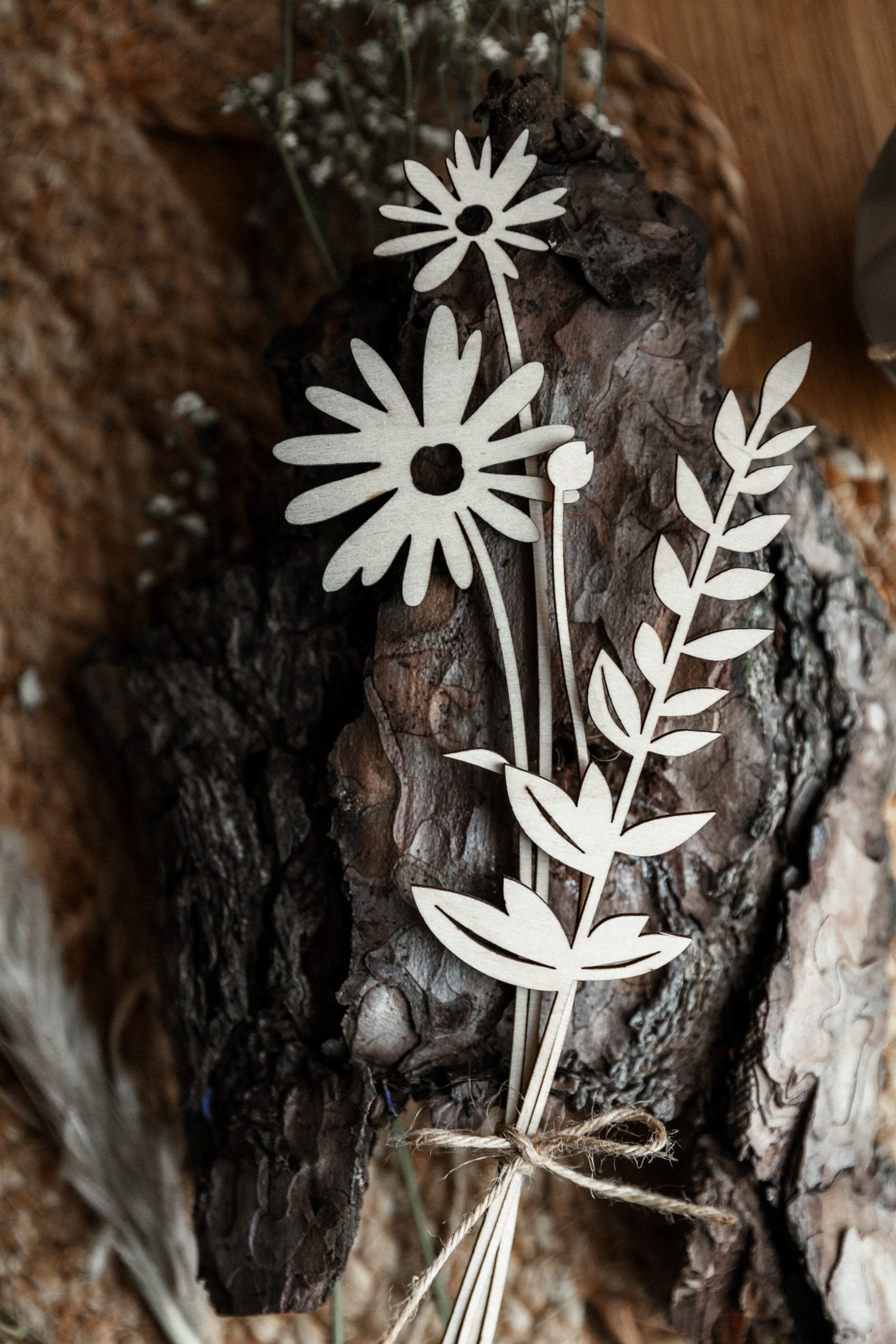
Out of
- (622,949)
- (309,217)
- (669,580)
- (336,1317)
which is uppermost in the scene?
(309,217)

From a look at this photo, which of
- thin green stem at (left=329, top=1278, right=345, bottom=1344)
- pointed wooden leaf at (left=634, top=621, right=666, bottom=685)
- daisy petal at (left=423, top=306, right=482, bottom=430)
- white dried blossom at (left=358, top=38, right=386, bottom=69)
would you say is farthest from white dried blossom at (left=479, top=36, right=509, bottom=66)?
thin green stem at (left=329, top=1278, right=345, bottom=1344)

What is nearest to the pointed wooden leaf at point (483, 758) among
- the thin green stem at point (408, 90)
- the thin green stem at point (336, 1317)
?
the thin green stem at point (336, 1317)

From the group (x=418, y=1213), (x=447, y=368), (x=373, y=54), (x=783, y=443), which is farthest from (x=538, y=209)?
(x=418, y=1213)

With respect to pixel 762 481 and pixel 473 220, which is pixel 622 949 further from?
pixel 473 220

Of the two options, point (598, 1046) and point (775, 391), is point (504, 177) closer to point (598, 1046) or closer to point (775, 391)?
point (775, 391)

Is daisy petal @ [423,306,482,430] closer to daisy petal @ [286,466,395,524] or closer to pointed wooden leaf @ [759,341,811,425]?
daisy petal @ [286,466,395,524]
